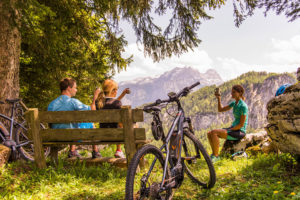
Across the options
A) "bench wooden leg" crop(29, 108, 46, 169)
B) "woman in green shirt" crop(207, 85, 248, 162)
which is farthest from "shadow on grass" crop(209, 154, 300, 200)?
"bench wooden leg" crop(29, 108, 46, 169)

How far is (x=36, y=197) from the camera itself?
343 cm

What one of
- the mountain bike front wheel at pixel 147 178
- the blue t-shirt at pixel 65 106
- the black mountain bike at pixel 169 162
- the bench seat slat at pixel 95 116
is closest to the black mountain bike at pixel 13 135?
the blue t-shirt at pixel 65 106

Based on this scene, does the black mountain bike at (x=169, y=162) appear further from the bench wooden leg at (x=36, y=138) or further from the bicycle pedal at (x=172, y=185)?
the bench wooden leg at (x=36, y=138)

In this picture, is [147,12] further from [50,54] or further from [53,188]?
[53,188]

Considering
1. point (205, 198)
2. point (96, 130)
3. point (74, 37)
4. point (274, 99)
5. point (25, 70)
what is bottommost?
point (205, 198)

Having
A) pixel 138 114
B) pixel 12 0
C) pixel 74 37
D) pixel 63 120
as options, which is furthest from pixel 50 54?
pixel 138 114

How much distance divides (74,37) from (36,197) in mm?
5870

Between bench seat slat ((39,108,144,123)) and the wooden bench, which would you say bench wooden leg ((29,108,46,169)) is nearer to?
the wooden bench

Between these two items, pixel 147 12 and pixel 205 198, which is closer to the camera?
pixel 205 198

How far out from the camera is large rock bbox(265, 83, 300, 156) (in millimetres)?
3891

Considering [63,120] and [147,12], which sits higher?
[147,12]

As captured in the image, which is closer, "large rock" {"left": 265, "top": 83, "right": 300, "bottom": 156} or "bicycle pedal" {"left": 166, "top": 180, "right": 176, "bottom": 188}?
"bicycle pedal" {"left": 166, "top": 180, "right": 176, "bottom": 188}

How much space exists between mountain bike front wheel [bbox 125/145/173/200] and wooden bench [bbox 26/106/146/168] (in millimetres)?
1351

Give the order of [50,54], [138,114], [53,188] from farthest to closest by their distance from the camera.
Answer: [50,54], [138,114], [53,188]
